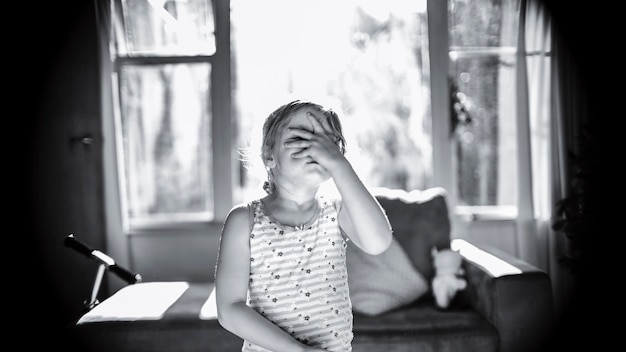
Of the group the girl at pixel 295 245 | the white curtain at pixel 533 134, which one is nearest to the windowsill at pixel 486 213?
the white curtain at pixel 533 134

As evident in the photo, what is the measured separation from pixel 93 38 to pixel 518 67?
2342 mm

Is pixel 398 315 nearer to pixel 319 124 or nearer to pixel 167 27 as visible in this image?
pixel 319 124

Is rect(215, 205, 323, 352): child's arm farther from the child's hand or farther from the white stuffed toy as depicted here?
the white stuffed toy

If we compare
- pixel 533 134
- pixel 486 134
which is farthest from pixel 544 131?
pixel 486 134

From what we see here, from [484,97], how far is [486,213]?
70 cm

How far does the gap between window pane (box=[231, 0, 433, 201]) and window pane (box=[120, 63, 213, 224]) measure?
1.08ft

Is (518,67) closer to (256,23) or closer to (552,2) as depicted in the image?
(552,2)

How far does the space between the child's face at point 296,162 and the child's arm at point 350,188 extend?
15 millimetres

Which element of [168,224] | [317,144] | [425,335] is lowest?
[425,335]

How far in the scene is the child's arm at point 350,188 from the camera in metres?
0.89

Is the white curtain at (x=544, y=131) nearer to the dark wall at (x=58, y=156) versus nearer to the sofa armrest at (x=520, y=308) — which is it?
the sofa armrest at (x=520, y=308)

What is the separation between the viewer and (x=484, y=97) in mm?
3131

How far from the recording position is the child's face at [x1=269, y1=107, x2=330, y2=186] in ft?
3.06

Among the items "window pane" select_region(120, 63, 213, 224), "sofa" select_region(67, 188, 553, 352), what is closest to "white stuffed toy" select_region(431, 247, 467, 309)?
"sofa" select_region(67, 188, 553, 352)
